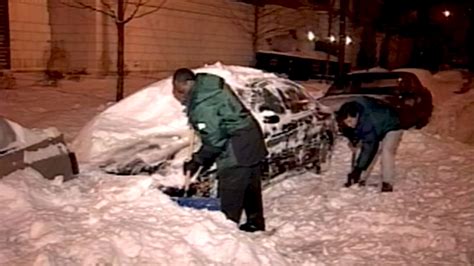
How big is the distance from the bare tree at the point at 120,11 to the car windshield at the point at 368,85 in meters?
4.30

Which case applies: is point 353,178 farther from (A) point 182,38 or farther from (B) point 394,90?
(A) point 182,38

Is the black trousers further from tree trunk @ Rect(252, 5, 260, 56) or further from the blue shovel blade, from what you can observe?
tree trunk @ Rect(252, 5, 260, 56)

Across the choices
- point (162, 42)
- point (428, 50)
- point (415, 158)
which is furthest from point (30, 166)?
point (428, 50)

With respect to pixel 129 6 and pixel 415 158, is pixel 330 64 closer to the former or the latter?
pixel 129 6

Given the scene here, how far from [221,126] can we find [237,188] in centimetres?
66

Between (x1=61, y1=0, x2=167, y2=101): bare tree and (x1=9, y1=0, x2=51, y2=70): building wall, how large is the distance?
92cm

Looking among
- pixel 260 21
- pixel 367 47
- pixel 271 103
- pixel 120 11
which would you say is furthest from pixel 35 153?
pixel 367 47

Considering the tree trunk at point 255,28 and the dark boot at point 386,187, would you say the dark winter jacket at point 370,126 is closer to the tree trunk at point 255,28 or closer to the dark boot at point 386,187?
the dark boot at point 386,187

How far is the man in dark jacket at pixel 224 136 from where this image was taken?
560cm

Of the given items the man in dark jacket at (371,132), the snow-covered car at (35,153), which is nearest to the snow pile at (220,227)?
the snow-covered car at (35,153)

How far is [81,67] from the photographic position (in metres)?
16.8

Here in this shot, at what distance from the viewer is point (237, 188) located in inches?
237

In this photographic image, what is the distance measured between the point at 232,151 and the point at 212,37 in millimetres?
17937

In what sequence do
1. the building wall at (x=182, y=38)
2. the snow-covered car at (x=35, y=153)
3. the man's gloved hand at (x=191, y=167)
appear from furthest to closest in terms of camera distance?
1. the building wall at (x=182, y=38)
2. the snow-covered car at (x=35, y=153)
3. the man's gloved hand at (x=191, y=167)
